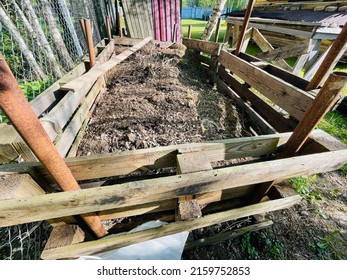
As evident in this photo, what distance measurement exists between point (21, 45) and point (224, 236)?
3.92 m

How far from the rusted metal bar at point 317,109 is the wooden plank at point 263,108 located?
96 cm

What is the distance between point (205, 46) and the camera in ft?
13.8

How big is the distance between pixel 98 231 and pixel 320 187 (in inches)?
123

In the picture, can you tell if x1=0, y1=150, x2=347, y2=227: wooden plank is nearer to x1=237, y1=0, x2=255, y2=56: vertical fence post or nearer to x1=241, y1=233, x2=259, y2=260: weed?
x1=241, y1=233, x2=259, y2=260: weed

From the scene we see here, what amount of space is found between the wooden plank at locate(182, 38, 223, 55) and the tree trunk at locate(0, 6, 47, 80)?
3.33 m

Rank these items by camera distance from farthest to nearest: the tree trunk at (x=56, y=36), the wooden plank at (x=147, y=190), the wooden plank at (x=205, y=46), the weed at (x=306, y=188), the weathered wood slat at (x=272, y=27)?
the weathered wood slat at (x=272, y=27) → the wooden plank at (x=205, y=46) → the tree trunk at (x=56, y=36) → the weed at (x=306, y=188) → the wooden plank at (x=147, y=190)

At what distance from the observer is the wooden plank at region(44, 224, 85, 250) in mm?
1330

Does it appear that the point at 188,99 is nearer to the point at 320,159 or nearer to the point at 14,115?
the point at 320,159

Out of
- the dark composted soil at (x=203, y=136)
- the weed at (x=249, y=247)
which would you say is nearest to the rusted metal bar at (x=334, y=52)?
the dark composted soil at (x=203, y=136)

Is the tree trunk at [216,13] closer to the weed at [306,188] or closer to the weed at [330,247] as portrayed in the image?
the weed at [306,188]

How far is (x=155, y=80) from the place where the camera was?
380cm

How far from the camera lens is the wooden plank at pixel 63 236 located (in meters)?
1.33

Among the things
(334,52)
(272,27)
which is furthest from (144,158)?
(272,27)

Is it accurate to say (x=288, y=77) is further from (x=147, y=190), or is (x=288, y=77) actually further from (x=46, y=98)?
(x=46, y=98)
